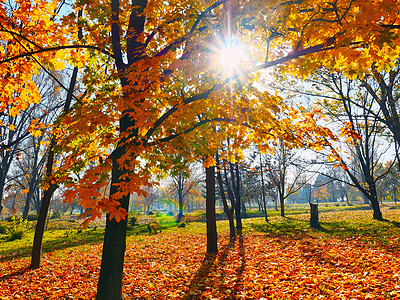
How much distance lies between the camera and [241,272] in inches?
233

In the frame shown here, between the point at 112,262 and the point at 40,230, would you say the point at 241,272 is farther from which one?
the point at 40,230

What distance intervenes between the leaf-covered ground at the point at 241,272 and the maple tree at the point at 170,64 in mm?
→ 2018

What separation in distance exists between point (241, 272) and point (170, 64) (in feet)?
18.0

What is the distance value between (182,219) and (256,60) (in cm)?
2218

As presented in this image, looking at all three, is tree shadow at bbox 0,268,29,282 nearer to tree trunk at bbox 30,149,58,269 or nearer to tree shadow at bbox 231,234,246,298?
tree trunk at bbox 30,149,58,269

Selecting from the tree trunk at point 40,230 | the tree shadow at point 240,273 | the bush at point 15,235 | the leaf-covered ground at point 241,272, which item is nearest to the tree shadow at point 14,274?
the leaf-covered ground at point 241,272

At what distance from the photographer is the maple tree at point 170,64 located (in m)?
3.13

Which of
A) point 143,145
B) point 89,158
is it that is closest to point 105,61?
point 89,158

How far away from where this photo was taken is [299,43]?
3.45 meters

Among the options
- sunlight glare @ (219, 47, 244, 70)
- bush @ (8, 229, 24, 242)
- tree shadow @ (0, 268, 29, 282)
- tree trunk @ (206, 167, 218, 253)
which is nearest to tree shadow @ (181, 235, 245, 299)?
tree trunk @ (206, 167, 218, 253)

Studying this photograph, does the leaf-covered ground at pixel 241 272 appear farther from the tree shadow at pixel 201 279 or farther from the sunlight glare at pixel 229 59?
the sunlight glare at pixel 229 59

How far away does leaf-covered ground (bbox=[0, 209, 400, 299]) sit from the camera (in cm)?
455

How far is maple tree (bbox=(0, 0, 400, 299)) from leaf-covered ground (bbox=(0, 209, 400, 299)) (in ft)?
6.62

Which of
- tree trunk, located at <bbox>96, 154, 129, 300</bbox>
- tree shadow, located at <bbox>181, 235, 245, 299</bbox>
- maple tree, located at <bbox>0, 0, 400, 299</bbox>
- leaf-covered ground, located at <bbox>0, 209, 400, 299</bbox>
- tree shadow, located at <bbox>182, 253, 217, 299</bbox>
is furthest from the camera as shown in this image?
tree shadow, located at <bbox>181, 235, 245, 299</bbox>
